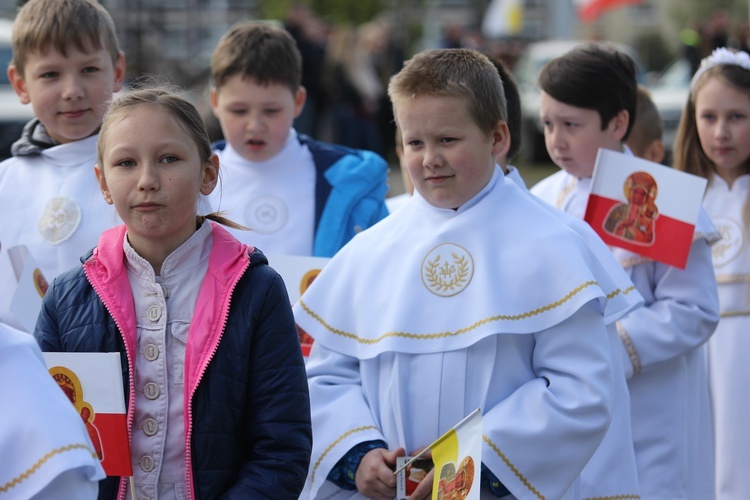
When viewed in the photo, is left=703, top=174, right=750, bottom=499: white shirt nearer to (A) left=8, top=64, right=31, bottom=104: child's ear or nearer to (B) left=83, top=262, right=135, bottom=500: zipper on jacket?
(A) left=8, top=64, right=31, bottom=104: child's ear

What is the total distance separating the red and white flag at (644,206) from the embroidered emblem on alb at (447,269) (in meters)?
1.12

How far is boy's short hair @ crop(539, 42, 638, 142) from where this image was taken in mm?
4719

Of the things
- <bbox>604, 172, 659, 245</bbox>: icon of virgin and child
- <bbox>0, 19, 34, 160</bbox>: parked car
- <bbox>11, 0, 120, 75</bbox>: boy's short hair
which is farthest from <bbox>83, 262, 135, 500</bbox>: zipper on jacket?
<bbox>0, 19, 34, 160</bbox>: parked car

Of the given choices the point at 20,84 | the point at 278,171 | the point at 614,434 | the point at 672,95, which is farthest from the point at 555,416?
the point at 672,95

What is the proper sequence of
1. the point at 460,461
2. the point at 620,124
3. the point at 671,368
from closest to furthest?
the point at 460,461
the point at 671,368
the point at 620,124

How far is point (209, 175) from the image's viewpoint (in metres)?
3.25

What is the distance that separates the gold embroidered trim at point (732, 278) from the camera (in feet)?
16.7

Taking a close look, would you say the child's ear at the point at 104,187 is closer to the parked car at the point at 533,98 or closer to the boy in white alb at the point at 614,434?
the boy in white alb at the point at 614,434

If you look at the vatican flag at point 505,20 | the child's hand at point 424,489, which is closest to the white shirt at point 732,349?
the child's hand at point 424,489

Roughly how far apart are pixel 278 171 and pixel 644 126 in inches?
62.3

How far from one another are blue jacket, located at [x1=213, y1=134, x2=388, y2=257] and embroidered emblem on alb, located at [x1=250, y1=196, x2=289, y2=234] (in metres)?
0.15

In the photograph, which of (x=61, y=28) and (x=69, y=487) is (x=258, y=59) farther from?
(x=69, y=487)

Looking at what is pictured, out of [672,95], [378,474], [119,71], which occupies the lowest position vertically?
[672,95]

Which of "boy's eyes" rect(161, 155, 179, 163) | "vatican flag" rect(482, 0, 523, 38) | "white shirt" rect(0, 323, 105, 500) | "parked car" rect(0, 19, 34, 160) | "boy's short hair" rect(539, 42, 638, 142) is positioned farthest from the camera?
"vatican flag" rect(482, 0, 523, 38)
